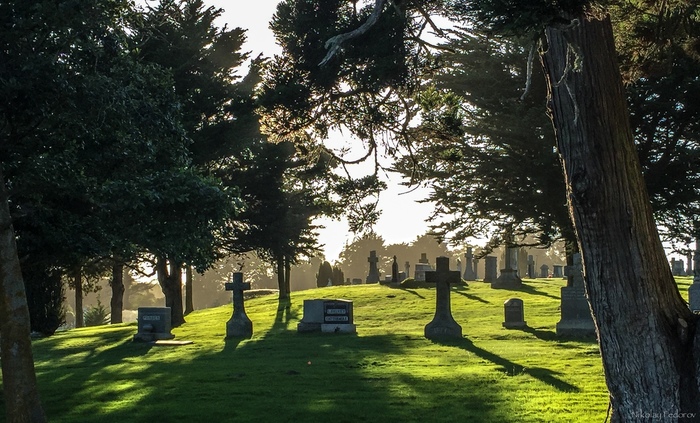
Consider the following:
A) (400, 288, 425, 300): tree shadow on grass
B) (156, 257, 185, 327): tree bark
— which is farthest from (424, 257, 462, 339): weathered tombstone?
(156, 257, 185, 327): tree bark

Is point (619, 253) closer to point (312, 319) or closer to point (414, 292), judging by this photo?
point (312, 319)

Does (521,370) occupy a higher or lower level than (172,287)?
lower

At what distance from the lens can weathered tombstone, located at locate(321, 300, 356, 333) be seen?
24.0 m

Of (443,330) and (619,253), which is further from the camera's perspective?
(443,330)

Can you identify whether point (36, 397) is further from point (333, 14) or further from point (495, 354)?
point (333, 14)

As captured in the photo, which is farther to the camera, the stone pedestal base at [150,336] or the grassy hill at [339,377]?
the stone pedestal base at [150,336]

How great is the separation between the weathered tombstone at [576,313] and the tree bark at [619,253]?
43.8 feet

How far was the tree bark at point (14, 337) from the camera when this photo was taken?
36.0 feet

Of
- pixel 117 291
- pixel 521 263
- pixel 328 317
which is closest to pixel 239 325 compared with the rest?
pixel 328 317

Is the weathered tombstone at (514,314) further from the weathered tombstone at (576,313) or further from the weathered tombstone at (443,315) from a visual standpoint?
the weathered tombstone at (576,313)

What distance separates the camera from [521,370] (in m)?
15.3

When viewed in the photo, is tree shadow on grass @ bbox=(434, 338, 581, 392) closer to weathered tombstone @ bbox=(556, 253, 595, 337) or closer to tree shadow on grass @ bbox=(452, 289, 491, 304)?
weathered tombstone @ bbox=(556, 253, 595, 337)

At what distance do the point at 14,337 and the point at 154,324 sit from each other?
47.5ft

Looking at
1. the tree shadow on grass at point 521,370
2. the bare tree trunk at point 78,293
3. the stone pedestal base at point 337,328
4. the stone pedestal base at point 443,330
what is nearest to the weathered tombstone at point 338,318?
the stone pedestal base at point 337,328
